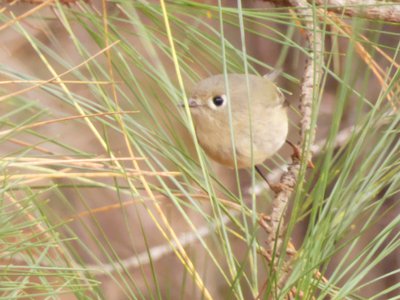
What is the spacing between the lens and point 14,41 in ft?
6.84

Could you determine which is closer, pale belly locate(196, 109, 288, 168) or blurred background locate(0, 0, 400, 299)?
blurred background locate(0, 0, 400, 299)

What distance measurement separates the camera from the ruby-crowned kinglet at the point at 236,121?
115 centimetres

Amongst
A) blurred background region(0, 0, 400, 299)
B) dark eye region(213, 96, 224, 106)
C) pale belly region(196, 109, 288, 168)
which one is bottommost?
pale belly region(196, 109, 288, 168)

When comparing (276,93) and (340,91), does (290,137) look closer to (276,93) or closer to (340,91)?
(276,93)

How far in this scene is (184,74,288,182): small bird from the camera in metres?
1.15

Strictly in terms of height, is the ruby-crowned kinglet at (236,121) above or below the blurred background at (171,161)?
below

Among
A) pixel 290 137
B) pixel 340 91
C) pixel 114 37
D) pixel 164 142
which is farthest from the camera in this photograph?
pixel 290 137

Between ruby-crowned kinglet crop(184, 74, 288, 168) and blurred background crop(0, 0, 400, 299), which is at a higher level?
blurred background crop(0, 0, 400, 299)

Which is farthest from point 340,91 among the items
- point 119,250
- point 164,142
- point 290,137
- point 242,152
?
point 119,250

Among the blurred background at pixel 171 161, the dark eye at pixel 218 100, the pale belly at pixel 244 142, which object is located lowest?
the pale belly at pixel 244 142

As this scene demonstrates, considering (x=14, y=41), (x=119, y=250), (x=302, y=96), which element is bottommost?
(x=119, y=250)

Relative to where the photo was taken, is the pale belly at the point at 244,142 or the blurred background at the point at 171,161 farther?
the pale belly at the point at 244,142

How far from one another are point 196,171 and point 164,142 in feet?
0.21

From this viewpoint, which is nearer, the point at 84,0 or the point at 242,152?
the point at 84,0
